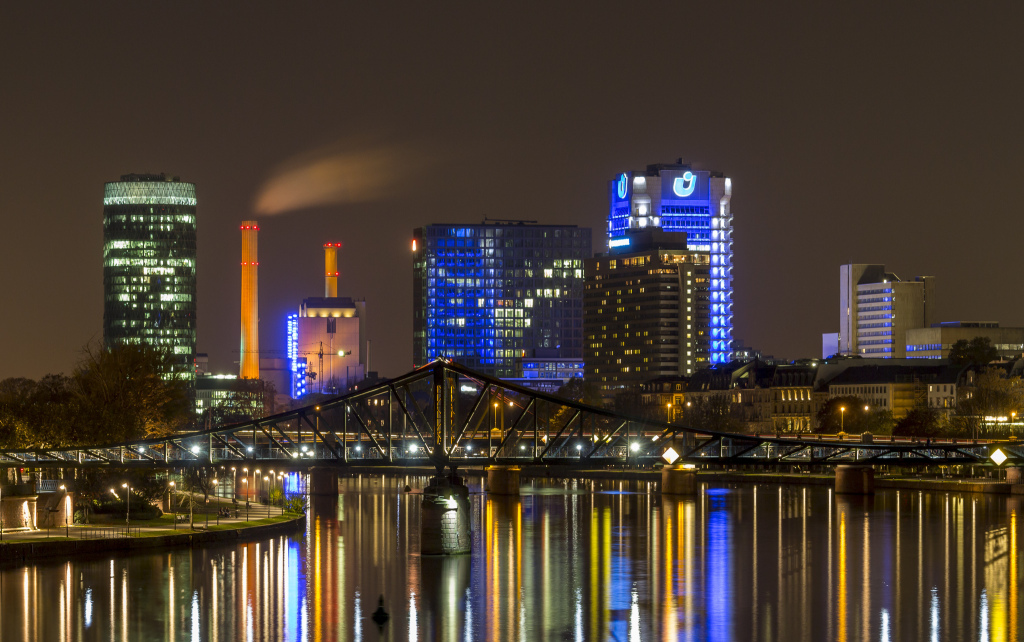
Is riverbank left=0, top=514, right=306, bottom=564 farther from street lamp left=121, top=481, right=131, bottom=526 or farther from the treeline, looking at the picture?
the treeline

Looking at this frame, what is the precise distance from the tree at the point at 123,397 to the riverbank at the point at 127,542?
21.9 meters

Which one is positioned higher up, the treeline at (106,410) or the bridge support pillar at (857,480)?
the treeline at (106,410)

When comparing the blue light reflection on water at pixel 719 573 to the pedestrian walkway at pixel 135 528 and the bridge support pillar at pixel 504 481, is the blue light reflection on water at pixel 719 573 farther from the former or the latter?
the pedestrian walkway at pixel 135 528

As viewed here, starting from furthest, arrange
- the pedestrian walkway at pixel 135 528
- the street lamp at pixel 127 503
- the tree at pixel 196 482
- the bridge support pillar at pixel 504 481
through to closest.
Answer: the bridge support pillar at pixel 504 481 → the tree at pixel 196 482 → the street lamp at pixel 127 503 → the pedestrian walkway at pixel 135 528

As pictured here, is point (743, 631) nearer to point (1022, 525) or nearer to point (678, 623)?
point (678, 623)

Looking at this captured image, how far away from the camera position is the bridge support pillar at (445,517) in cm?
9838

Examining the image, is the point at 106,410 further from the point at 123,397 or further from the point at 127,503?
the point at 127,503

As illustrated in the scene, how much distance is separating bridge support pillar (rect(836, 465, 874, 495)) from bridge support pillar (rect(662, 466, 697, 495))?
46.6 feet

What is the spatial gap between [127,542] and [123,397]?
39.9 metres

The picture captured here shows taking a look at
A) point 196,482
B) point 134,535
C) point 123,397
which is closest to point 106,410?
point 123,397

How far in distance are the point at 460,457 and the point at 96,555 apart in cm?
2248

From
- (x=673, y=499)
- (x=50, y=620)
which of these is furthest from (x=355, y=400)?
(x=673, y=499)

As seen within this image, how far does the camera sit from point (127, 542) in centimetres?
9819

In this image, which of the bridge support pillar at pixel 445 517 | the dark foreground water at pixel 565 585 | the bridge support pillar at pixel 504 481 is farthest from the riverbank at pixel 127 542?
the bridge support pillar at pixel 504 481
